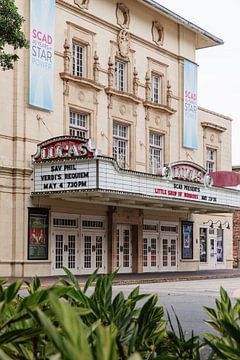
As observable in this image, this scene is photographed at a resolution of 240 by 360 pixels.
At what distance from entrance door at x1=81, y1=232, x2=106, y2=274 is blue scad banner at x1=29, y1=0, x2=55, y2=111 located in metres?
6.24

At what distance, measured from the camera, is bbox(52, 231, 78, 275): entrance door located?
2900cm

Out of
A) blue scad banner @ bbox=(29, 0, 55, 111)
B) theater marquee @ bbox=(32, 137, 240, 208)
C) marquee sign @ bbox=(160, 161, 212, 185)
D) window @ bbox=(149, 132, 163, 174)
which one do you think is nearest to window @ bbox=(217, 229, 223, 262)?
window @ bbox=(149, 132, 163, 174)

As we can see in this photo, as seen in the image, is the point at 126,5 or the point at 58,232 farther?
the point at 126,5

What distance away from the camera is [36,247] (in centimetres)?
2766

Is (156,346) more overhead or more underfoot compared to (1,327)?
more underfoot

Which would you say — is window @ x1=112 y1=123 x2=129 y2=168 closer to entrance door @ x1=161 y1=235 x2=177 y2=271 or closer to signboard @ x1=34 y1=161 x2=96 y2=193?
entrance door @ x1=161 y1=235 x2=177 y2=271

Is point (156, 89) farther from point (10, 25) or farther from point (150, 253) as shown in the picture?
point (10, 25)

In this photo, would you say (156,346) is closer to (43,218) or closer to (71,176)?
(71,176)

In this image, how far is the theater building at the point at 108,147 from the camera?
2684 cm

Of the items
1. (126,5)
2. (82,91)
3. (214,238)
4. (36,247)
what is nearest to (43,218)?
(36,247)

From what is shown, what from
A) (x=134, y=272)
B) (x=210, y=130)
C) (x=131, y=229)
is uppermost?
(x=210, y=130)

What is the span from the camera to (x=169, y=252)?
36.6 meters

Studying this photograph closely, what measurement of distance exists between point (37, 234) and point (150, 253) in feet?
28.7

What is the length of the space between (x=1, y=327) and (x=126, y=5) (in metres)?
32.8
